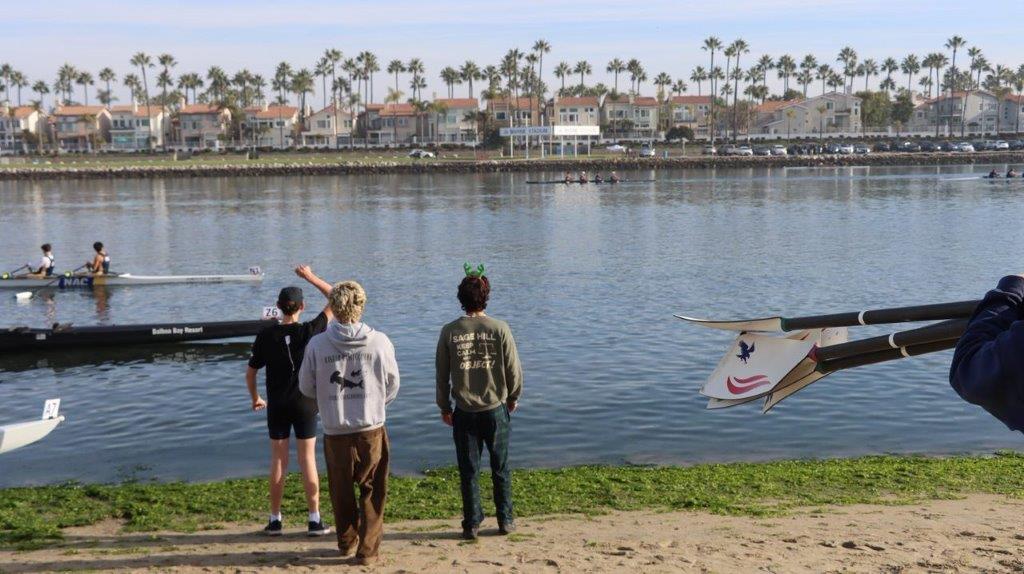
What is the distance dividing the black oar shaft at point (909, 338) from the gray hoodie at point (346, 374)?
340 centimetres

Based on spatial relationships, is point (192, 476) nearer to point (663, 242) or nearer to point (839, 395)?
point (839, 395)

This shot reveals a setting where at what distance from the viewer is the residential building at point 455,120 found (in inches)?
6373

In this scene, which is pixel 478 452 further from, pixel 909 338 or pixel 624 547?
pixel 909 338

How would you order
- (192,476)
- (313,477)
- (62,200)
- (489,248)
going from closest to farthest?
(313,477), (192,476), (489,248), (62,200)

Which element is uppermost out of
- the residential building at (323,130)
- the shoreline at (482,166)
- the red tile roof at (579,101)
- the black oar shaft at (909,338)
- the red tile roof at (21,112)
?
the red tile roof at (21,112)

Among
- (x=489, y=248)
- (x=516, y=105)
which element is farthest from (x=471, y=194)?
(x=516, y=105)

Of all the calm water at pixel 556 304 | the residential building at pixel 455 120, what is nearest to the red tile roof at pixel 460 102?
the residential building at pixel 455 120

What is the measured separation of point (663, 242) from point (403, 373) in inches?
1107

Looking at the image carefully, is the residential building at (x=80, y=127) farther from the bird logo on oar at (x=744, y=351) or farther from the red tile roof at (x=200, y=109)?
the bird logo on oar at (x=744, y=351)

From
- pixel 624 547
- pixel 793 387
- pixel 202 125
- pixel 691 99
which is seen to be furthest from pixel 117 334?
pixel 691 99

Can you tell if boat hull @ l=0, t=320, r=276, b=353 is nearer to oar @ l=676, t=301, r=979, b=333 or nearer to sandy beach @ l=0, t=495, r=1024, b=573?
sandy beach @ l=0, t=495, r=1024, b=573

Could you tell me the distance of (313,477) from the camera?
26.7ft

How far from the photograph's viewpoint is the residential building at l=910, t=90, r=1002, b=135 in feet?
564

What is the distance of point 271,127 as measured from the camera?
170250 millimetres
